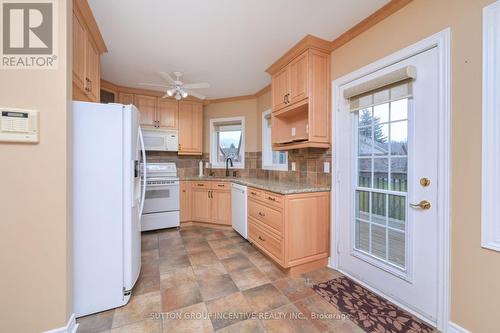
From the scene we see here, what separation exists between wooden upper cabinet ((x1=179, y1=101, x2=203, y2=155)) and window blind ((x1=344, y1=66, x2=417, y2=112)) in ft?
9.59

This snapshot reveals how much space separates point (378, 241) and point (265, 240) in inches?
46.7

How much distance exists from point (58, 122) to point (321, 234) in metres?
2.51

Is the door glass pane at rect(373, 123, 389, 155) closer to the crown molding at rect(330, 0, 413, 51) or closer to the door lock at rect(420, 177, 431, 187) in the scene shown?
the door lock at rect(420, 177, 431, 187)

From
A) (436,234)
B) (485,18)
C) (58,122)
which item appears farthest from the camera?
(436,234)

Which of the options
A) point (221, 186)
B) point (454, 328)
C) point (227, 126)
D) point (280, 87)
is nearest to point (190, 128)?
point (227, 126)

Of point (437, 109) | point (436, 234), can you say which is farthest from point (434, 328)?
point (437, 109)

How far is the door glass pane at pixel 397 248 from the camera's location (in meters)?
1.67

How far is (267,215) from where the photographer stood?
2428 millimetres

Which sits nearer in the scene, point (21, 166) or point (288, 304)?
point (21, 166)

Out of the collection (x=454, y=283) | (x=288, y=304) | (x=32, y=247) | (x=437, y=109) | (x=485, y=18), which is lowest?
(x=288, y=304)

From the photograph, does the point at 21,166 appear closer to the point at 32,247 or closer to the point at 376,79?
the point at 32,247

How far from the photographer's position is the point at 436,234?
144cm

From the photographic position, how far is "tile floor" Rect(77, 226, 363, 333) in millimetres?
1469

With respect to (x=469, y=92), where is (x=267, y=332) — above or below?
below
